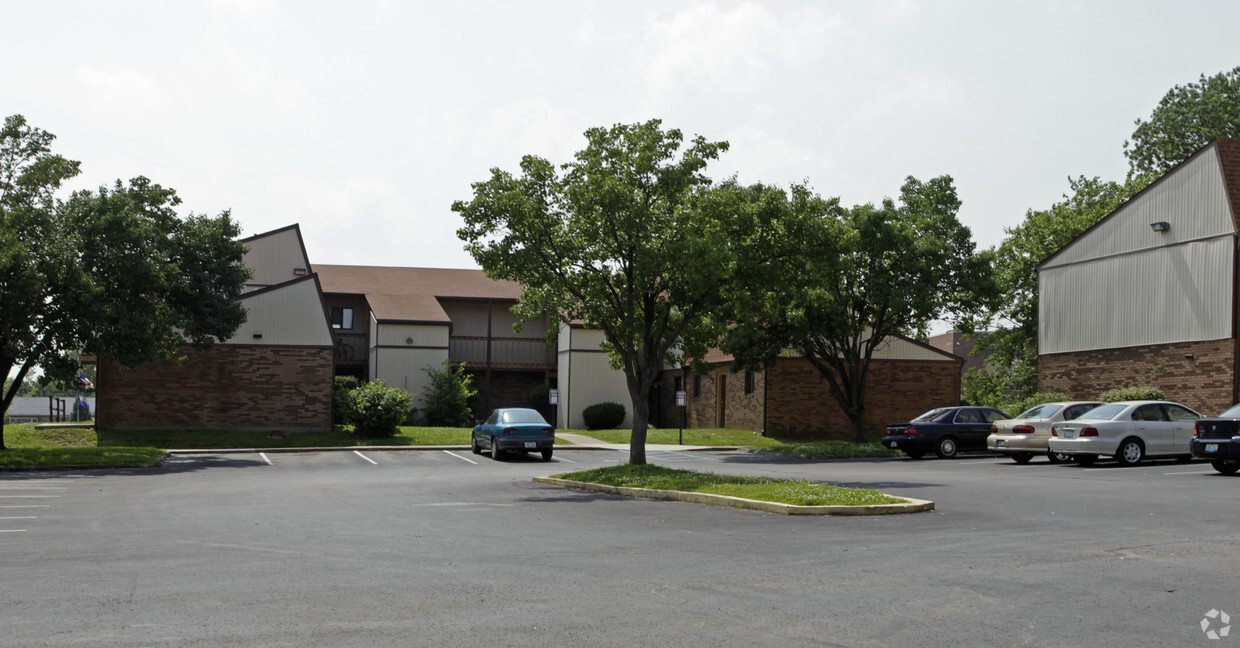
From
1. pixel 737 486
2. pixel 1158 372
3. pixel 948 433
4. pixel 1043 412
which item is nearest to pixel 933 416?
pixel 948 433

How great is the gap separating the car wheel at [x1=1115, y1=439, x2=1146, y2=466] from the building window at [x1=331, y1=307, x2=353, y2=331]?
34207 millimetres

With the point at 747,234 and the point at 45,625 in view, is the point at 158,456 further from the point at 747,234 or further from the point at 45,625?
the point at 45,625

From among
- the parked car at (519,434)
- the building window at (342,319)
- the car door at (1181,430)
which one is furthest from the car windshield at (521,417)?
the building window at (342,319)

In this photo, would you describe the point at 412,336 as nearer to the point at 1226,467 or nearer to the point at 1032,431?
the point at 1032,431

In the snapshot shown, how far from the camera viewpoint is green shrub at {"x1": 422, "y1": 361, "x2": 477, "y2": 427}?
43500mm

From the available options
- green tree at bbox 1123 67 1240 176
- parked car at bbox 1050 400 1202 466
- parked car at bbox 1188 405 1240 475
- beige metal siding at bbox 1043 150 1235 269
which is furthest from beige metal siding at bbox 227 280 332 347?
green tree at bbox 1123 67 1240 176

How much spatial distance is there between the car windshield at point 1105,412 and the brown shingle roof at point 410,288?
28.3 m

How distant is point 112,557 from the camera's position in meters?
9.88

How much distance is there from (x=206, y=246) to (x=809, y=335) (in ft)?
62.9

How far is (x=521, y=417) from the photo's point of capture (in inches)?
1157

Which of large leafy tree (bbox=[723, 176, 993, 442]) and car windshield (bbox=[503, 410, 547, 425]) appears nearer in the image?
car windshield (bbox=[503, 410, 547, 425])

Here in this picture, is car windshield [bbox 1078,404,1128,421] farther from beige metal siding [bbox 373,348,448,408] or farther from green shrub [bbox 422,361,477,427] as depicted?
beige metal siding [bbox 373,348,448,408]

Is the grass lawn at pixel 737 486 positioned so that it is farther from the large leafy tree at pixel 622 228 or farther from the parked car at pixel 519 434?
the parked car at pixel 519 434

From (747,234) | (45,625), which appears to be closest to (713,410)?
(747,234)
